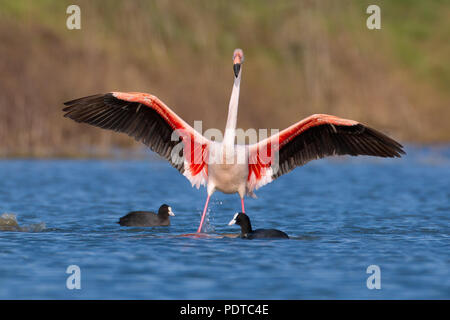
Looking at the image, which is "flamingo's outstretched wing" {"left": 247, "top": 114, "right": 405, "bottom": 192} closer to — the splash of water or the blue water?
the blue water

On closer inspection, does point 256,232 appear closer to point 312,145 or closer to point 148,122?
point 312,145

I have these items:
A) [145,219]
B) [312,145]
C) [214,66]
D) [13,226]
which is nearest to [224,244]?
[312,145]

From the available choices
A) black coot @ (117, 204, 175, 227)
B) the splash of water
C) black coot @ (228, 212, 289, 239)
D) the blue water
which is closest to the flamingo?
black coot @ (228, 212, 289, 239)

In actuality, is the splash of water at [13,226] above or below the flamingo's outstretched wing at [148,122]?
below

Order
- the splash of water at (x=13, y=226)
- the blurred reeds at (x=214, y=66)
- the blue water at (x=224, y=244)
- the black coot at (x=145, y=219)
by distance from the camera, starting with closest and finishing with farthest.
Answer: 1. the blue water at (x=224, y=244)
2. the splash of water at (x=13, y=226)
3. the black coot at (x=145, y=219)
4. the blurred reeds at (x=214, y=66)

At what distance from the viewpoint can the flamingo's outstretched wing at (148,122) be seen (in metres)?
12.7

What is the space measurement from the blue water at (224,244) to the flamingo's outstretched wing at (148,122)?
1409mm

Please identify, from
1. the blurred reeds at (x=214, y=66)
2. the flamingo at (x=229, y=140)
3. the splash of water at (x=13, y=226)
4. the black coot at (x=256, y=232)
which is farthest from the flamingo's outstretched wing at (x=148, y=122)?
the blurred reeds at (x=214, y=66)

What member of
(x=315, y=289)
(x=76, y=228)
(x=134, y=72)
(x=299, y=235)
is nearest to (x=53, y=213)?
(x=76, y=228)

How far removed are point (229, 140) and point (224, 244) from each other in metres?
1.64

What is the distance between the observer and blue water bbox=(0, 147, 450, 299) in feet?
30.5

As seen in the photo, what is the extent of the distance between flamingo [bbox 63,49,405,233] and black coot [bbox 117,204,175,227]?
1439 mm

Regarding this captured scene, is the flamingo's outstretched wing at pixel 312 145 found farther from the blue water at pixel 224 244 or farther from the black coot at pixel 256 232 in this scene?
the blue water at pixel 224 244

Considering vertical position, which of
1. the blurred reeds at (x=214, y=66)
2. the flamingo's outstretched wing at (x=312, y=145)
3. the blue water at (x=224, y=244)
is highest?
the blurred reeds at (x=214, y=66)
